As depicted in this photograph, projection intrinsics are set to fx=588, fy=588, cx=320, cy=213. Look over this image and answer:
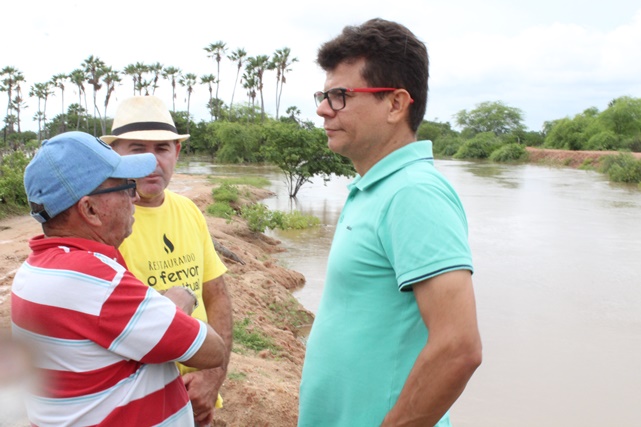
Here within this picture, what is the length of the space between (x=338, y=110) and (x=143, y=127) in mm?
1049

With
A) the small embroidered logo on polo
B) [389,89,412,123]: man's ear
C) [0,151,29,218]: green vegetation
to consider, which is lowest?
[0,151,29,218]: green vegetation

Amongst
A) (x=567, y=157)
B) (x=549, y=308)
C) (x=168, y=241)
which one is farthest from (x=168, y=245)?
(x=567, y=157)

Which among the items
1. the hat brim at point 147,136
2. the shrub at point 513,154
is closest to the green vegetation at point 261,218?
the hat brim at point 147,136

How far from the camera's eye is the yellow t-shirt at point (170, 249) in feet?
7.33

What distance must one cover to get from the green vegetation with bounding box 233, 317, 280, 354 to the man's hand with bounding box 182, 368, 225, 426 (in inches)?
141

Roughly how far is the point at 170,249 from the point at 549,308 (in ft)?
30.3

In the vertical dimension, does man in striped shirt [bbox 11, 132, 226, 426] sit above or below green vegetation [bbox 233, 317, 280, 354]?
above

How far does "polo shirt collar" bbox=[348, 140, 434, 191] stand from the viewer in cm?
177

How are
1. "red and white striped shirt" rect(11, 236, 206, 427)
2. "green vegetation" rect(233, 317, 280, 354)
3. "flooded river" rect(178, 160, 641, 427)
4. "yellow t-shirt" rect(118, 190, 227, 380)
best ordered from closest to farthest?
"red and white striped shirt" rect(11, 236, 206, 427) < "yellow t-shirt" rect(118, 190, 227, 380) < "green vegetation" rect(233, 317, 280, 354) < "flooded river" rect(178, 160, 641, 427)

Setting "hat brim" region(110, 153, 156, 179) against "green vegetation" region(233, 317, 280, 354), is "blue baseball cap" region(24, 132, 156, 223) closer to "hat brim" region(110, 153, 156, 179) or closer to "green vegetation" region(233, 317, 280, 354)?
"hat brim" region(110, 153, 156, 179)

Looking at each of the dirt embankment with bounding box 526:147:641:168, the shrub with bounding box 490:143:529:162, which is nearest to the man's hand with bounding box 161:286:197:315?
the dirt embankment with bounding box 526:147:641:168

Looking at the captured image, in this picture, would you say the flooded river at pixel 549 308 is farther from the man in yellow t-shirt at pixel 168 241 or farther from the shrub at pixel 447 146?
the shrub at pixel 447 146

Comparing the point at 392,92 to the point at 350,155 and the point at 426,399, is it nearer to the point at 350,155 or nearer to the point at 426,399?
the point at 350,155

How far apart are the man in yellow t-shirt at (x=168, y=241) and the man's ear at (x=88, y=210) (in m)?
0.55
